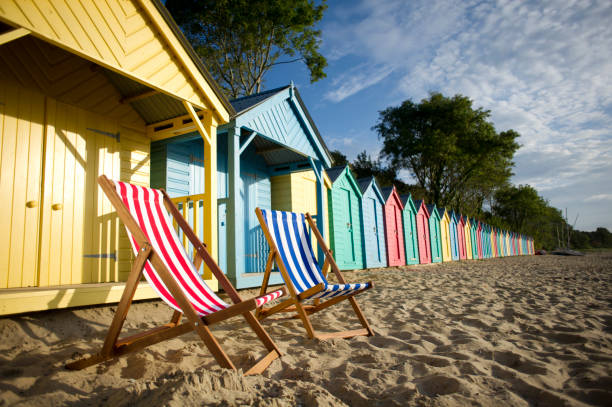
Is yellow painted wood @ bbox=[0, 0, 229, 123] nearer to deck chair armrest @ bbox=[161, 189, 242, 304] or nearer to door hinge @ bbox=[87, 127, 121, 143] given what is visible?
door hinge @ bbox=[87, 127, 121, 143]

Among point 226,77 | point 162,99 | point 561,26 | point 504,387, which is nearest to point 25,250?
point 162,99

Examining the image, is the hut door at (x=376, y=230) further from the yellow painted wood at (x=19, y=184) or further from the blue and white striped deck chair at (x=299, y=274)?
the yellow painted wood at (x=19, y=184)

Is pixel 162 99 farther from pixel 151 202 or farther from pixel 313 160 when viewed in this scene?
pixel 313 160

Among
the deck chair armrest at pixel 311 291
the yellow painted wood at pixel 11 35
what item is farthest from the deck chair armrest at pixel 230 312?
the yellow painted wood at pixel 11 35

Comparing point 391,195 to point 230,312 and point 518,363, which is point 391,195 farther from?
point 230,312

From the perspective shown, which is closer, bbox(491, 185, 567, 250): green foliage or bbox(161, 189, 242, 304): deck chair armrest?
bbox(161, 189, 242, 304): deck chair armrest

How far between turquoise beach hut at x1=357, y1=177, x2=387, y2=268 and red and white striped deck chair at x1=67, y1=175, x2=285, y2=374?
790 cm

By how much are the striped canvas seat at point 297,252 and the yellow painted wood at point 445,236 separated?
1559 cm

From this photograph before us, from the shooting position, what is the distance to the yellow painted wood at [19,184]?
3209 mm

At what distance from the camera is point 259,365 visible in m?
1.89

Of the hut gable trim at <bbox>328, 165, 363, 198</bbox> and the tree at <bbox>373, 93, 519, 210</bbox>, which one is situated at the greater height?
the tree at <bbox>373, 93, 519, 210</bbox>

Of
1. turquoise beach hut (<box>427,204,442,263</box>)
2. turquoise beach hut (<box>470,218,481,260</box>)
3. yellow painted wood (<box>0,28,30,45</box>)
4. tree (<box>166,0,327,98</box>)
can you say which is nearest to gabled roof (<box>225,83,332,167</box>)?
yellow painted wood (<box>0,28,30,45</box>)

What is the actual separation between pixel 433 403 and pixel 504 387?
433mm

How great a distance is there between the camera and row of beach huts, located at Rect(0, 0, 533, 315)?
9.59 feet
